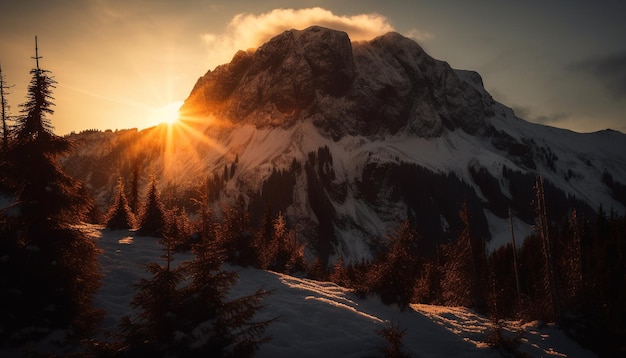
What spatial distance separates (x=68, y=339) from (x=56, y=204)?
13.4ft

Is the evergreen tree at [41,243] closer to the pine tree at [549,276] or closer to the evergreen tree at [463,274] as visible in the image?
the pine tree at [549,276]

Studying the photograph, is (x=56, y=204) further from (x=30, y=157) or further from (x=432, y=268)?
(x=432, y=268)

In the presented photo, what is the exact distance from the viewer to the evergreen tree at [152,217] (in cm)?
2931

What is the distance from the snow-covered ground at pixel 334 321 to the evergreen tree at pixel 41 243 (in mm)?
2613

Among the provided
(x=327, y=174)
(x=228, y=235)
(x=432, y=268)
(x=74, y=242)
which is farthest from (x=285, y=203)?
(x=74, y=242)

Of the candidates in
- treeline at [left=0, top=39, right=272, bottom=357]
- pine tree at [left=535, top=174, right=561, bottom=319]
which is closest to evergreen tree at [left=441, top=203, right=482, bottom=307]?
pine tree at [left=535, top=174, right=561, bottom=319]

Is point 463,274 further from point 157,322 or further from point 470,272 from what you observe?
point 157,322

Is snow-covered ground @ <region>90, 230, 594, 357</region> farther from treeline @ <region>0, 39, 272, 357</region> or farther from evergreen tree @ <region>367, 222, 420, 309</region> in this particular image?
treeline @ <region>0, 39, 272, 357</region>

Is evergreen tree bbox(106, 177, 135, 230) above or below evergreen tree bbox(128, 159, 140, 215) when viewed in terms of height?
below

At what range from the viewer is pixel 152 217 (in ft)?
98.2

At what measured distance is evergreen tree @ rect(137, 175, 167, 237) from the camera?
2931cm

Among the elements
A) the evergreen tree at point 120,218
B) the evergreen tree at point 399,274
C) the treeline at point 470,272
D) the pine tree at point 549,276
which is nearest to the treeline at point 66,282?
the treeline at point 470,272

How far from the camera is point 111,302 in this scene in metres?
16.0

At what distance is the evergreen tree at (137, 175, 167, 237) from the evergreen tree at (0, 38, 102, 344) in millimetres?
16496
